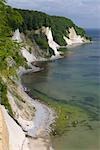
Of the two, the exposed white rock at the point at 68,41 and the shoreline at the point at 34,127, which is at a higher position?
the shoreline at the point at 34,127

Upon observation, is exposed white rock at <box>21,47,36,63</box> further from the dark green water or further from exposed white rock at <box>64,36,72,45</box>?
exposed white rock at <box>64,36,72,45</box>

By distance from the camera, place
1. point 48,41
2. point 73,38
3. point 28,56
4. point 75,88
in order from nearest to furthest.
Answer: point 75,88
point 28,56
point 48,41
point 73,38

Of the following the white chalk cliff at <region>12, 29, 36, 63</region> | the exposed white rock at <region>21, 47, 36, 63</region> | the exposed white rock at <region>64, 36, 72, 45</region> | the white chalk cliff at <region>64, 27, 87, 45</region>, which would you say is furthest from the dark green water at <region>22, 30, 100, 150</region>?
the white chalk cliff at <region>64, 27, 87, 45</region>

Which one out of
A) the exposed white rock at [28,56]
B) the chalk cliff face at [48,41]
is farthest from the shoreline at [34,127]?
the exposed white rock at [28,56]

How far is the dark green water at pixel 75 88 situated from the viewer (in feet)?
103

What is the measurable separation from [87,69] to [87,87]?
74.0 feet

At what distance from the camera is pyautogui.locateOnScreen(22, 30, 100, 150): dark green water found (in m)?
31.5

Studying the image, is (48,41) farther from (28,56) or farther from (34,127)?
(34,127)

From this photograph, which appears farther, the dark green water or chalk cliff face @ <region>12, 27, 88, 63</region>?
chalk cliff face @ <region>12, 27, 88, 63</region>

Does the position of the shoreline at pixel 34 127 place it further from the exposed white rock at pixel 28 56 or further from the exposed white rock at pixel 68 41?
the exposed white rock at pixel 68 41

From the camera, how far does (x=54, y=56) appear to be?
323 ft

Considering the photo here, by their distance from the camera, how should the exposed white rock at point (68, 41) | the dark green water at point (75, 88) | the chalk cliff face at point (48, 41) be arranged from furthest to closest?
the exposed white rock at point (68, 41) < the chalk cliff face at point (48, 41) < the dark green water at point (75, 88)

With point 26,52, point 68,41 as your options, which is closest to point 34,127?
point 26,52

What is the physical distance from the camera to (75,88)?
5422 cm
